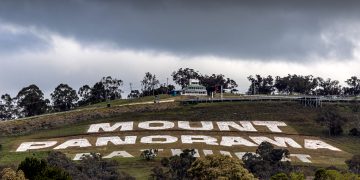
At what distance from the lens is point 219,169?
90.4 metres

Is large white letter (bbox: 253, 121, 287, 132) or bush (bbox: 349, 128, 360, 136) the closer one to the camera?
bush (bbox: 349, 128, 360, 136)

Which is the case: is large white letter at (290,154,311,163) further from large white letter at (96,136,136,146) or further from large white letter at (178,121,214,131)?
large white letter at (96,136,136,146)

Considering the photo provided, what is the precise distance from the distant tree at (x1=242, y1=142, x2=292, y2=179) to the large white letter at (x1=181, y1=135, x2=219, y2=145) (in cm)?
2119

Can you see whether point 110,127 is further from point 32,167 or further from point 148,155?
point 32,167

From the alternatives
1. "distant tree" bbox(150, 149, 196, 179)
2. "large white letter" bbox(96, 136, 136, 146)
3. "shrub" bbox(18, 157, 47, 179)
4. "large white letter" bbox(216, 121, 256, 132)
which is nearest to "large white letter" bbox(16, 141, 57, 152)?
"large white letter" bbox(96, 136, 136, 146)

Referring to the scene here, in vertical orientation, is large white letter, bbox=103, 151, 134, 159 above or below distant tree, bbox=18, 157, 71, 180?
below

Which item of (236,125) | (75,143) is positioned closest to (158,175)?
(75,143)

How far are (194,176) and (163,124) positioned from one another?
98727 mm

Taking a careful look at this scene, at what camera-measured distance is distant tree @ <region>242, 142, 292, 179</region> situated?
419ft

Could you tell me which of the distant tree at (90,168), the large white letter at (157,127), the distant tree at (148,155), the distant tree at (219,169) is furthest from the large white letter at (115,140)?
the distant tree at (219,169)

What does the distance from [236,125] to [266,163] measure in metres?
59.7

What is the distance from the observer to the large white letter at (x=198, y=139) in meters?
170

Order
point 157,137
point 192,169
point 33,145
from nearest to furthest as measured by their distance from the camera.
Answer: point 192,169 < point 33,145 < point 157,137

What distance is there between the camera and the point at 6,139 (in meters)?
184
